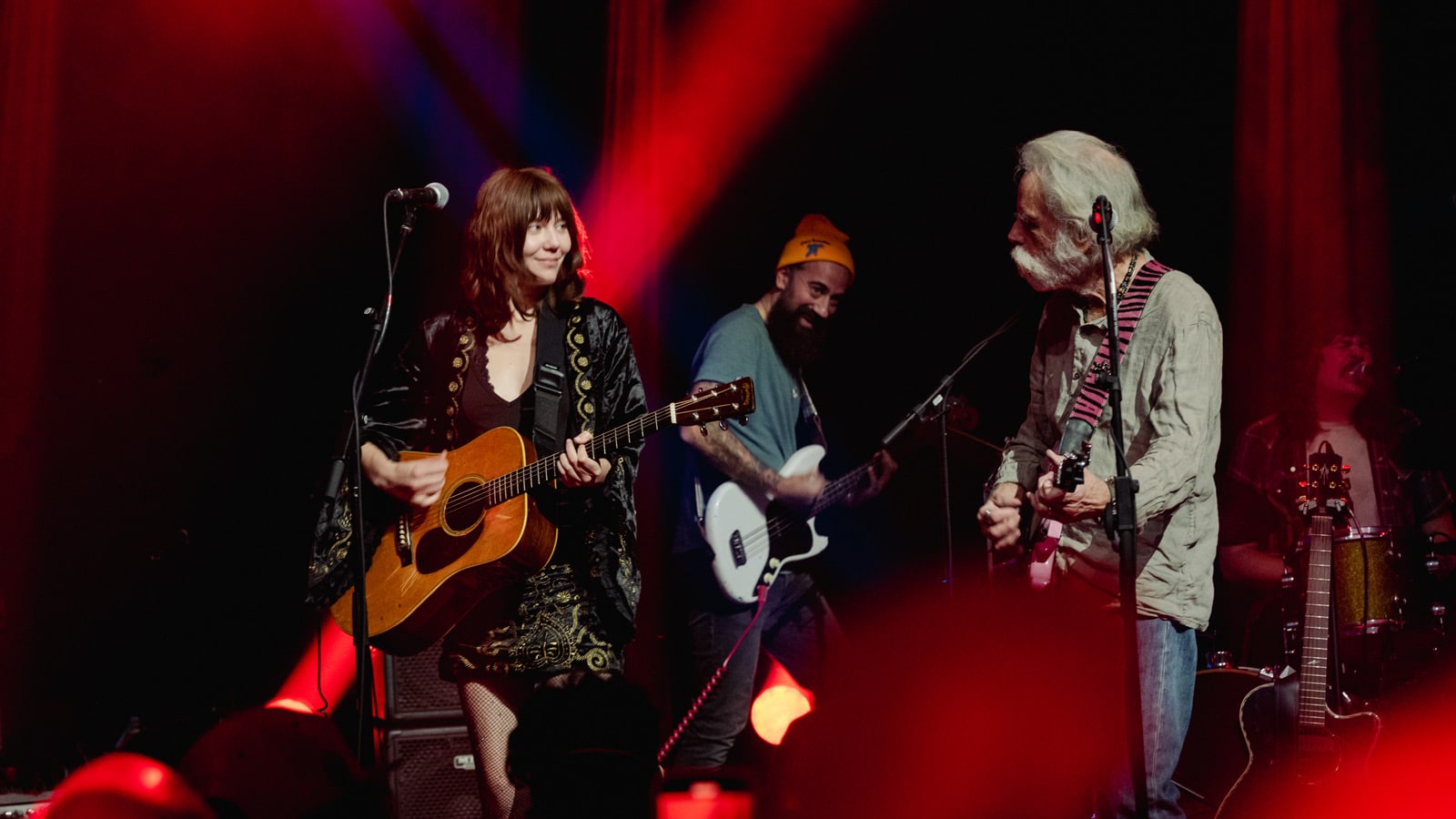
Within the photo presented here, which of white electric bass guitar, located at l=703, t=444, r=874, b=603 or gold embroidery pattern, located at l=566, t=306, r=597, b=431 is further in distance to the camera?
white electric bass guitar, located at l=703, t=444, r=874, b=603

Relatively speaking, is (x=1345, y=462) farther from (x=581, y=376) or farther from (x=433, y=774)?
(x=433, y=774)

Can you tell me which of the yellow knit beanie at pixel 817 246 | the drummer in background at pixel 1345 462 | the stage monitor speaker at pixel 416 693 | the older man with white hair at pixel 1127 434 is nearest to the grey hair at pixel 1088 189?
the older man with white hair at pixel 1127 434

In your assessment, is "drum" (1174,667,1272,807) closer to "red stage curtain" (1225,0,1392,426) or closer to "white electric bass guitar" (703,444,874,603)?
"red stage curtain" (1225,0,1392,426)

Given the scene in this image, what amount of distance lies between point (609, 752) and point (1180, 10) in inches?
199

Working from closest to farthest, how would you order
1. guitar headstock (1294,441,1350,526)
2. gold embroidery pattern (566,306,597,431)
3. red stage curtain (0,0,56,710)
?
gold embroidery pattern (566,306,597,431) → guitar headstock (1294,441,1350,526) → red stage curtain (0,0,56,710)

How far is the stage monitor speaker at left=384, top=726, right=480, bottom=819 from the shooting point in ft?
14.8

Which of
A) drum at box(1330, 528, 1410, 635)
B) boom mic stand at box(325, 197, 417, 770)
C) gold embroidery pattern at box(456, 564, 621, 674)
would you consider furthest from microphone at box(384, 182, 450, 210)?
drum at box(1330, 528, 1410, 635)

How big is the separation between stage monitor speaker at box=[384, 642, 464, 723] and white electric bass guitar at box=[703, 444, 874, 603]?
1302 mm

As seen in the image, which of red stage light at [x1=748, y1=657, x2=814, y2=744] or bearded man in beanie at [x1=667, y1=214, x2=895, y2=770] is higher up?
bearded man in beanie at [x1=667, y1=214, x2=895, y2=770]

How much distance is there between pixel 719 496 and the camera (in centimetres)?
490

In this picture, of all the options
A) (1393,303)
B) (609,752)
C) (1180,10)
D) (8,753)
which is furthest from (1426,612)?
(8,753)

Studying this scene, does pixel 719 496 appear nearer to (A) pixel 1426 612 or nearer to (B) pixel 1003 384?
(B) pixel 1003 384

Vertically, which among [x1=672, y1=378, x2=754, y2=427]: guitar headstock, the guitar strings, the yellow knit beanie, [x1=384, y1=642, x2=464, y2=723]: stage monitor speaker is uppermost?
the yellow knit beanie

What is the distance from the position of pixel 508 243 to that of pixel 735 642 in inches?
85.8
